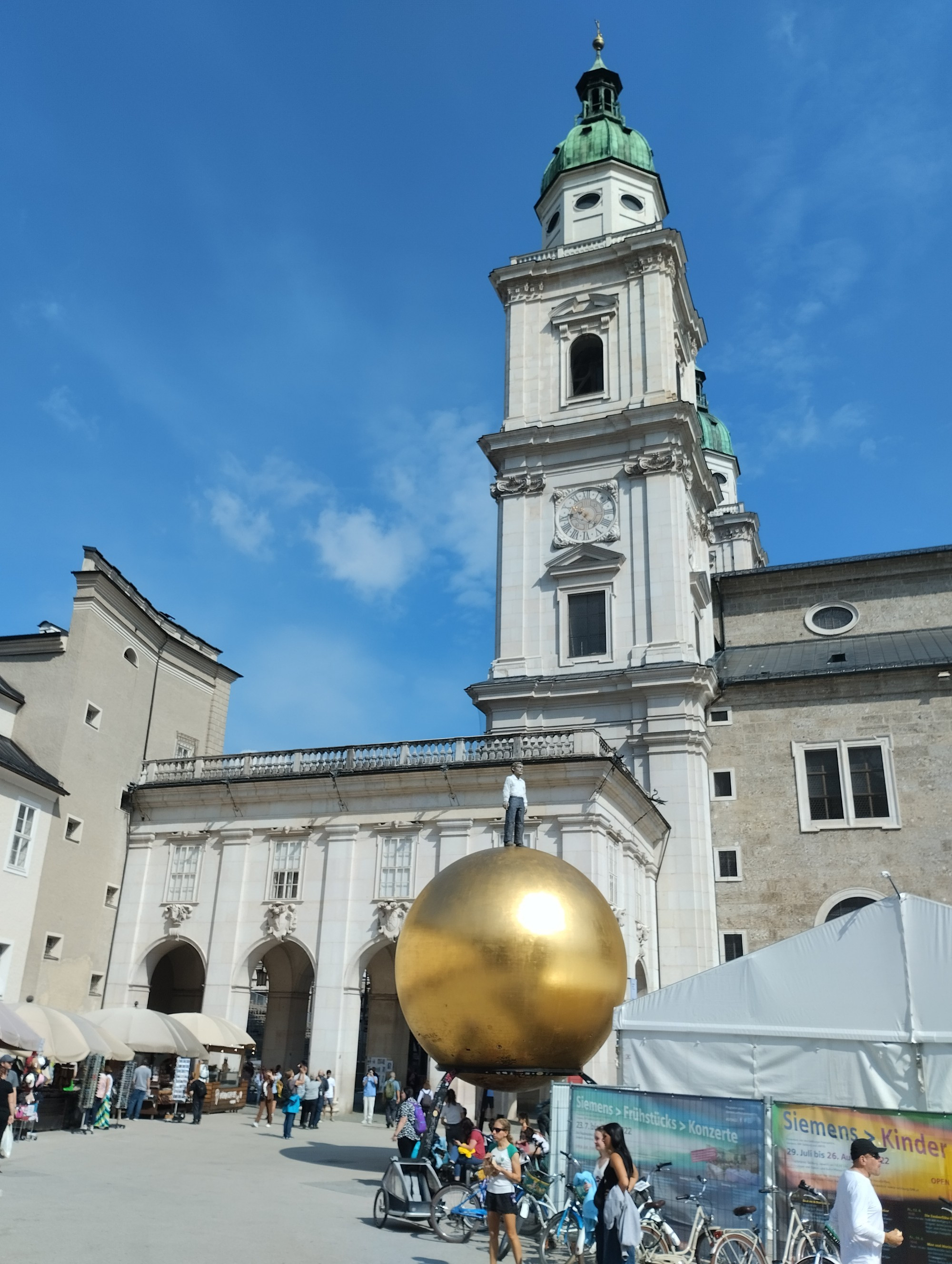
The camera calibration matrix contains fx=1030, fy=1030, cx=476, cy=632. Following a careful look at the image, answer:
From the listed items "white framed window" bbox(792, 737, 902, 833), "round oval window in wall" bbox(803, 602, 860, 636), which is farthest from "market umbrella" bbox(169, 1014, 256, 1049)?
"round oval window in wall" bbox(803, 602, 860, 636)

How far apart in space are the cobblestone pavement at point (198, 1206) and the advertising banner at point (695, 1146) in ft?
7.78

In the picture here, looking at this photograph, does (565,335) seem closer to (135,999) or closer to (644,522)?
(644,522)

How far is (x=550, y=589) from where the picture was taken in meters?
38.9

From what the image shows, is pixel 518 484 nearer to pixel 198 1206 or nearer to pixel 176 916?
pixel 176 916

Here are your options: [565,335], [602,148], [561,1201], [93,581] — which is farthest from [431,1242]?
[602,148]

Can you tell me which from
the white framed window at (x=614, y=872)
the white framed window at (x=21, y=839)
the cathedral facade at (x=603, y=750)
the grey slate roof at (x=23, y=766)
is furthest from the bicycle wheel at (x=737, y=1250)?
the white framed window at (x=21, y=839)

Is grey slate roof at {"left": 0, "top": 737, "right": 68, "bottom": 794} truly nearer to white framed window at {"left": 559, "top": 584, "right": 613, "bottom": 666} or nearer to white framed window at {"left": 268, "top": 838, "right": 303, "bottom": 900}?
white framed window at {"left": 268, "top": 838, "right": 303, "bottom": 900}

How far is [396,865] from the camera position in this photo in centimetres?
2903

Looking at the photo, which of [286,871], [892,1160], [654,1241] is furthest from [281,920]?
[892,1160]

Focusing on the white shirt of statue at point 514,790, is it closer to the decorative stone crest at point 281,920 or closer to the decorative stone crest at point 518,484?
the decorative stone crest at point 281,920

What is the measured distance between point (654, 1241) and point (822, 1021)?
3927 millimetres

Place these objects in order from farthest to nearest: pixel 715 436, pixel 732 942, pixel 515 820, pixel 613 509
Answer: pixel 715 436 < pixel 613 509 < pixel 732 942 < pixel 515 820

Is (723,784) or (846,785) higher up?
(723,784)

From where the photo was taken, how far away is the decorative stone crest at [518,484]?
40.5 meters
